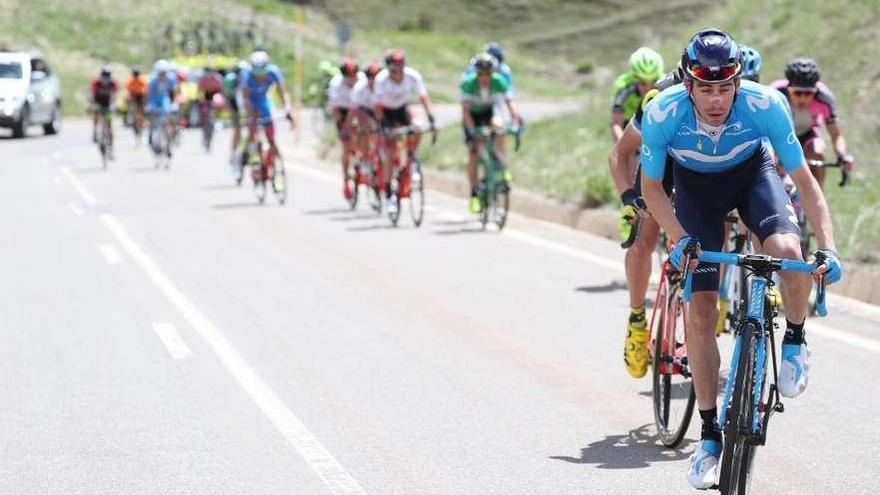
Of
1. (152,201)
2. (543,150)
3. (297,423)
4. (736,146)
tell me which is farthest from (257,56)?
(736,146)

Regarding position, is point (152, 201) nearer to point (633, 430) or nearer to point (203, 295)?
point (203, 295)

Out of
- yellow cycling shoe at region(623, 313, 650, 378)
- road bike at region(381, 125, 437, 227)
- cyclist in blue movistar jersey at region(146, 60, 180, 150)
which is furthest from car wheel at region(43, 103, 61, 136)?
Result: yellow cycling shoe at region(623, 313, 650, 378)

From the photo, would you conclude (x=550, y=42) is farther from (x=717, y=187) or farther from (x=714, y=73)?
(x=714, y=73)

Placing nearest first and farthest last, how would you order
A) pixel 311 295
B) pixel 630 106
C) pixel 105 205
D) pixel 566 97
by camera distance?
pixel 630 106 < pixel 311 295 < pixel 105 205 < pixel 566 97

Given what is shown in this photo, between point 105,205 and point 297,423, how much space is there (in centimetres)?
1356

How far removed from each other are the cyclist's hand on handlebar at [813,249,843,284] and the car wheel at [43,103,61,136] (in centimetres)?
3666

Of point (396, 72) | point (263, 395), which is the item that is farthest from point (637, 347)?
point (396, 72)

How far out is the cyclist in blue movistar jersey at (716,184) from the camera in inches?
243

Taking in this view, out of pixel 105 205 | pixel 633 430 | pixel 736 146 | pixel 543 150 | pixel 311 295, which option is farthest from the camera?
pixel 543 150

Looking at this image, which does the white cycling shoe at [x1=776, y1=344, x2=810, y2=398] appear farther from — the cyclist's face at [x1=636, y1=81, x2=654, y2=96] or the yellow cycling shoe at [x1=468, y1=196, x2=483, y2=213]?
the yellow cycling shoe at [x1=468, y1=196, x2=483, y2=213]

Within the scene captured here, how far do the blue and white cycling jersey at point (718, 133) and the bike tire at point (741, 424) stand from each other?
77 cm

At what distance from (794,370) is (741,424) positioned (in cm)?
40

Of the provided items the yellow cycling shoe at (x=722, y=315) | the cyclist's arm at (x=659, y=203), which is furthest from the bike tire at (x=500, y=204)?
the cyclist's arm at (x=659, y=203)

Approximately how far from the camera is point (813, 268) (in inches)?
→ 230
